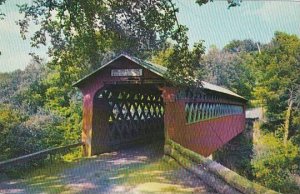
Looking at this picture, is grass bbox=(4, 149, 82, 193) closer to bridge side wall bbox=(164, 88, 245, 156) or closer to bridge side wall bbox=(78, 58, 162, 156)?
bridge side wall bbox=(78, 58, 162, 156)

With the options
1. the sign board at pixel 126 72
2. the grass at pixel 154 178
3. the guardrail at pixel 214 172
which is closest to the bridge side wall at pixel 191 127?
the guardrail at pixel 214 172

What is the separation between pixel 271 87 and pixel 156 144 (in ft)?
73.5

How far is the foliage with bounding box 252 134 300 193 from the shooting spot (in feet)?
74.2

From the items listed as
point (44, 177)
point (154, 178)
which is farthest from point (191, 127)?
point (44, 177)

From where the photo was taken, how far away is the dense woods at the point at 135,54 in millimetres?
10125

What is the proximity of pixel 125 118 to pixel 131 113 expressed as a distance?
5.19 feet

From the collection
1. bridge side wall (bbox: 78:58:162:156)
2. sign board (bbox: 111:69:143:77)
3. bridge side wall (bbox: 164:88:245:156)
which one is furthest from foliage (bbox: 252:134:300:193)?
sign board (bbox: 111:69:143:77)

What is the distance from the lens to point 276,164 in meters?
26.9

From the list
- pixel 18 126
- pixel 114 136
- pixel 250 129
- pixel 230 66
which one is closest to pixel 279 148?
pixel 250 129

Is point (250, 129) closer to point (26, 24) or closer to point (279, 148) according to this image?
point (279, 148)

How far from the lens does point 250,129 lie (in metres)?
41.4

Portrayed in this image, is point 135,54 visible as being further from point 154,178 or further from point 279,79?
point 279,79

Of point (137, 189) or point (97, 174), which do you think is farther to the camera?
point (97, 174)

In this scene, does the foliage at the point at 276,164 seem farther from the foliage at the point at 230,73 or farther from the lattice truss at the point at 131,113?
the foliage at the point at 230,73
